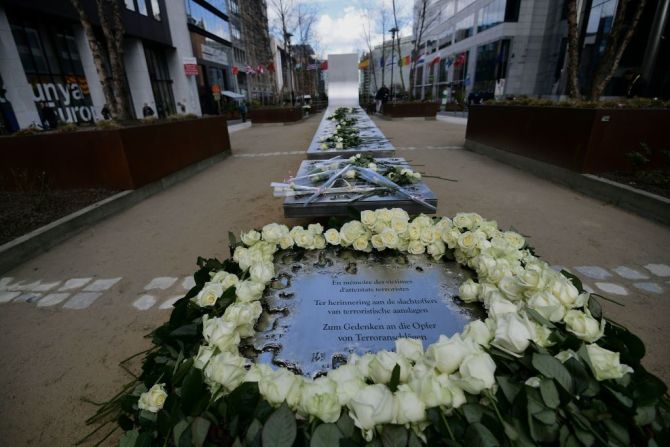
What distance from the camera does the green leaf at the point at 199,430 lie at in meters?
0.97

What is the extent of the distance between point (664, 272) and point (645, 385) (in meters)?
3.21

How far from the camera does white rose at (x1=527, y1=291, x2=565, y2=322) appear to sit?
1.25 m

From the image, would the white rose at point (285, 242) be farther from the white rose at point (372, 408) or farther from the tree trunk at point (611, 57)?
the tree trunk at point (611, 57)

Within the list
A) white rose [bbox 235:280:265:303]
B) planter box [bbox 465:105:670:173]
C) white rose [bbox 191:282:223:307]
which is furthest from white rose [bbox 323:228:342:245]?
planter box [bbox 465:105:670:173]

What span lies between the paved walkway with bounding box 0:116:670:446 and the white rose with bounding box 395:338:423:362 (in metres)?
2.11

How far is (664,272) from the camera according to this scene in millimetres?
3219

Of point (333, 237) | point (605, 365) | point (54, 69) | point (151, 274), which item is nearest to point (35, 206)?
point (151, 274)

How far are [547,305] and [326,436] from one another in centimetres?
98

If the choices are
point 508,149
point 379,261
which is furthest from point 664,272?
point 508,149

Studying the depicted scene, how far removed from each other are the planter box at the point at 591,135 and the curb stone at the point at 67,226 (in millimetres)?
8041

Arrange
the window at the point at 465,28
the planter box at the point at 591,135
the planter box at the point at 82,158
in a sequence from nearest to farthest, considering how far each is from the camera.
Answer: the planter box at the point at 591,135 < the planter box at the point at 82,158 < the window at the point at 465,28

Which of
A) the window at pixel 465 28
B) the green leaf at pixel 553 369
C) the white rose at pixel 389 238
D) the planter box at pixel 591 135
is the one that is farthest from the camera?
the window at pixel 465 28

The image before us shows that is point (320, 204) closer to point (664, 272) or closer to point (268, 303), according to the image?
point (268, 303)

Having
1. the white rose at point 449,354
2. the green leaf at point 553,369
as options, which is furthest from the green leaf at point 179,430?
the green leaf at point 553,369
